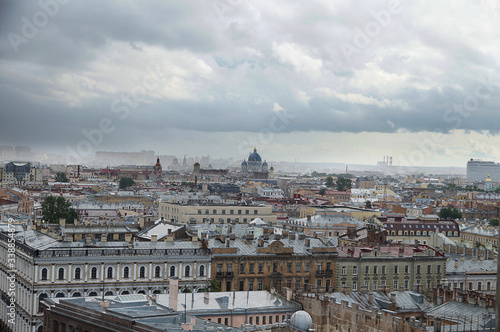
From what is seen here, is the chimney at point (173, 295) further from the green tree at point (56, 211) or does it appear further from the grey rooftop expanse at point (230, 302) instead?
the green tree at point (56, 211)

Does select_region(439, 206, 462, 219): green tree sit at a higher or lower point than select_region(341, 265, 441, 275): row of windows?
lower

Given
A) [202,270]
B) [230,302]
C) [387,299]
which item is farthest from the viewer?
[202,270]

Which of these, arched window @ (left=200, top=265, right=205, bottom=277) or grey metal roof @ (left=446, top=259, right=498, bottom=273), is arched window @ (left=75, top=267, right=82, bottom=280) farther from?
grey metal roof @ (left=446, top=259, right=498, bottom=273)

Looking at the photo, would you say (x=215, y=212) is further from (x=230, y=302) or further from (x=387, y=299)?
(x=230, y=302)

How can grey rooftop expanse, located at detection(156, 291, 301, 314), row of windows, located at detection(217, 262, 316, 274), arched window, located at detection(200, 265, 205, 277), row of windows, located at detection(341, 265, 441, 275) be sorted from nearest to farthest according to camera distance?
grey rooftop expanse, located at detection(156, 291, 301, 314), arched window, located at detection(200, 265, 205, 277), row of windows, located at detection(217, 262, 316, 274), row of windows, located at detection(341, 265, 441, 275)

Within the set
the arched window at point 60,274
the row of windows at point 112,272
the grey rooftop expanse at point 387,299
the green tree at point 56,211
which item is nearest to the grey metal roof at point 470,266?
the grey rooftop expanse at point 387,299

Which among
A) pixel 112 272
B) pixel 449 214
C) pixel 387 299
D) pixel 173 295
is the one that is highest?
pixel 173 295

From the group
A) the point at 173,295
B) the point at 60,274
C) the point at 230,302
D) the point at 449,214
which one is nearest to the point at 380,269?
the point at 230,302

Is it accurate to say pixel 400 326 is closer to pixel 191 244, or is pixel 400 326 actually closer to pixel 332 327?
pixel 332 327

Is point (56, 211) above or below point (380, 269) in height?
above

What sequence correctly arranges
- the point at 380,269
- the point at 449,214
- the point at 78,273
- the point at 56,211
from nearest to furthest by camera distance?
the point at 78,273, the point at 380,269, the point at 56,211, the point at 449,214

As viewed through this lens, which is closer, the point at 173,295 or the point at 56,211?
the point at 173,295

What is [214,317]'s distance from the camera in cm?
3591

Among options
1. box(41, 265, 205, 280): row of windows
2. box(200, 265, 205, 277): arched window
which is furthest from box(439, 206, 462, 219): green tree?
box(41, 265, 205, 280): row of windows
